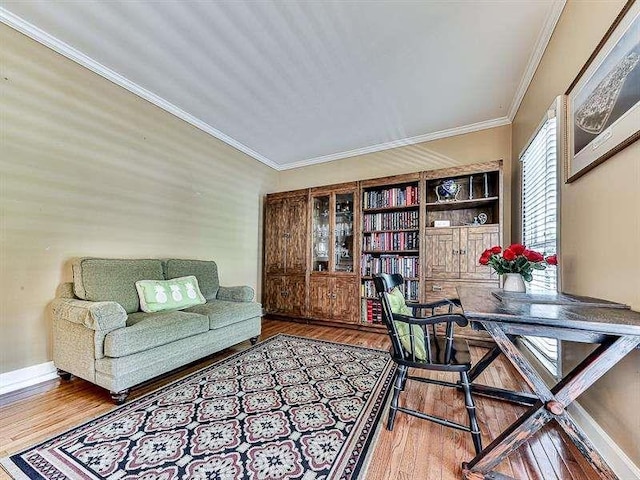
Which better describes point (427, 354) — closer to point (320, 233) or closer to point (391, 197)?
point (391, 197)

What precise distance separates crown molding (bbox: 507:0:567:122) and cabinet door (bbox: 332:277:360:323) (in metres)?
2.70

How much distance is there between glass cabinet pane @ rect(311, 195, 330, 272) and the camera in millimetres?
4082

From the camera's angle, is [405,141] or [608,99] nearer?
[608,99]

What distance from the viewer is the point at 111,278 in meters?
2.37

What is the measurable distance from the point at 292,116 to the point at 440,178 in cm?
195

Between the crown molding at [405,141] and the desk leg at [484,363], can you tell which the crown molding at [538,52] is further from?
the desk leg at [484,363]

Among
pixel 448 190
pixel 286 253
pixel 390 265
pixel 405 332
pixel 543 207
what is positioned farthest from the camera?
pixel 286 253

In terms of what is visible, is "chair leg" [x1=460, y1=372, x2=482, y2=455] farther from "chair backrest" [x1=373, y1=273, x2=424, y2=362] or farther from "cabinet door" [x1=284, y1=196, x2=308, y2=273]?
"cabinet door" [x1=284, y1=196, x2=308, y2=273]

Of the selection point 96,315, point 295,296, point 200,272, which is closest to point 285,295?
point 295,296

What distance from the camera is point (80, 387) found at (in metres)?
2.09

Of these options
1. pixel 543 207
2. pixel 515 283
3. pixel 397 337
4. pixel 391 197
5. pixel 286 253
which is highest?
pixel 391 197

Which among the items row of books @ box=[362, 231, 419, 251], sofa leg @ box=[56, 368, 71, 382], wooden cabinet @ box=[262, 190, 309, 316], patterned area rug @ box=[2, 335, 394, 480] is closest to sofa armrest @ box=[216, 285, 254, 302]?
patterned area rug @ box=[2, 335, 394, 480]

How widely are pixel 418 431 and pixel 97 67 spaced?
3.80 meters

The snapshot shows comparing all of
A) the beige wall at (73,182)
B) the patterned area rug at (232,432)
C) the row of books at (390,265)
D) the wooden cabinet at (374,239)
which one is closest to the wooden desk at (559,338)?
the patterned area rug at (232,432)
